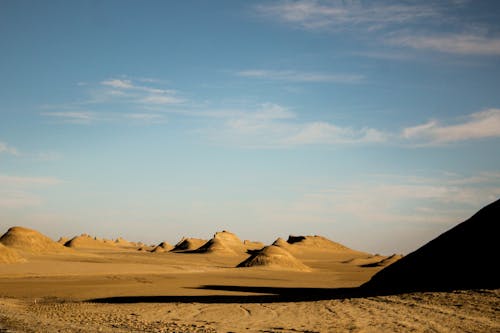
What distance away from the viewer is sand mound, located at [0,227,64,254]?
255 ft

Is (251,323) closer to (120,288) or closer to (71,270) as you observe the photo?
(120,288)

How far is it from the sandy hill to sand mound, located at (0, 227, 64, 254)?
65.4 meters

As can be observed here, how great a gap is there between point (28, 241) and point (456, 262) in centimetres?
7457

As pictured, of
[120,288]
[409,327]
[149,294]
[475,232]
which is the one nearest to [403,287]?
[475,232]

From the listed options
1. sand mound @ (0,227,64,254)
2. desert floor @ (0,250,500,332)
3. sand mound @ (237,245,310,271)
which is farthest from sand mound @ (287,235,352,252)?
desert floor @ (0,250,500,332)

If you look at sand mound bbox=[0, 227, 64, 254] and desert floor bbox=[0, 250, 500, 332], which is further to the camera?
sand mound bbox=[0, 227, 64, 254]

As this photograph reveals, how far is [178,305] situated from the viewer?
1994cm

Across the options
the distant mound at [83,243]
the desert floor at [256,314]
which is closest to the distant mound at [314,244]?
the distant mound at [83,243]

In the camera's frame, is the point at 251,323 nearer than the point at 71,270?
Yes

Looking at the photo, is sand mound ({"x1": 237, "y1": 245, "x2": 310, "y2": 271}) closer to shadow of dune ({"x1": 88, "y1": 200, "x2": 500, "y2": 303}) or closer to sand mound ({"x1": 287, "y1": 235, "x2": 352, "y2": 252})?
shadow of dune ({"x1": 88, "y1": 200, "x2": 500, "y2": 303})

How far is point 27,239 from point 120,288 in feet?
196

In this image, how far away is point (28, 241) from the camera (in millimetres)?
80312

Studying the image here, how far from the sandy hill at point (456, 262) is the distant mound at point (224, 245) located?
240ft

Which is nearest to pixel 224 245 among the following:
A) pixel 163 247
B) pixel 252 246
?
pixel 163 247
